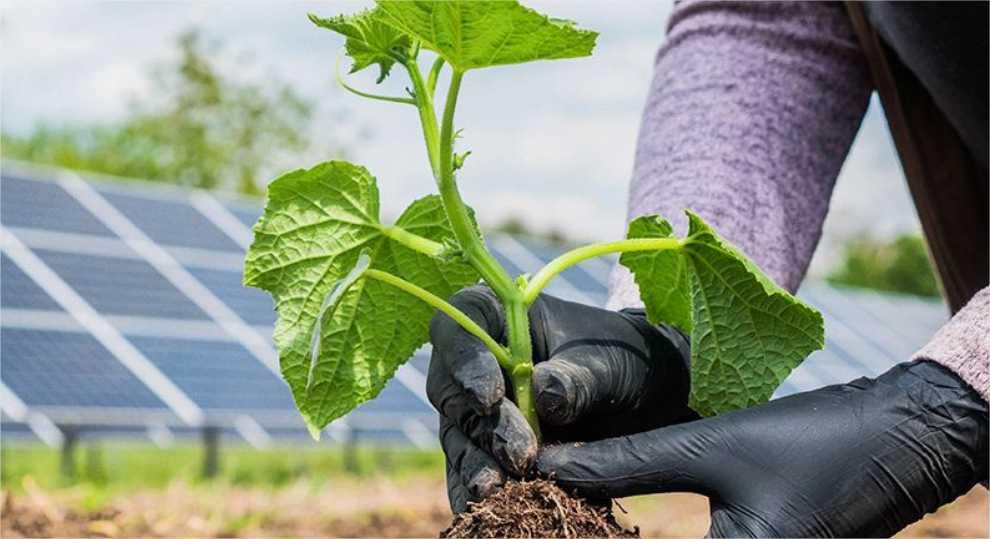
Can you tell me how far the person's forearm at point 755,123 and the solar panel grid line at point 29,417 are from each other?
343 centimetres

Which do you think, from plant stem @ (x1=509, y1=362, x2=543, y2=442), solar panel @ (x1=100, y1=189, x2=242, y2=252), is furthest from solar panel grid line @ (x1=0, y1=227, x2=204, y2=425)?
plant stem @ (x1=509, y1=362, x2=543, y2=442)

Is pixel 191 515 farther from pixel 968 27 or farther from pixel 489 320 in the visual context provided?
pixel 968 27

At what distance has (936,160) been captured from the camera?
8.56 feet

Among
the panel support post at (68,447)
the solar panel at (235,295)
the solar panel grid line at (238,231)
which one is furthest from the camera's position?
the solar panel grid line at (238,231)

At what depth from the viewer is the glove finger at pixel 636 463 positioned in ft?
4.53

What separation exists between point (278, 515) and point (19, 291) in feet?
11.9

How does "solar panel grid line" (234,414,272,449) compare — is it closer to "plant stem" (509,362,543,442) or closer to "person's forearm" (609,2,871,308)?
"person's forearm" (609,2,871,308)

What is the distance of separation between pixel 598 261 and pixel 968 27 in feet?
22.6

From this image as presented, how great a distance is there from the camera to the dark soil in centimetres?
135

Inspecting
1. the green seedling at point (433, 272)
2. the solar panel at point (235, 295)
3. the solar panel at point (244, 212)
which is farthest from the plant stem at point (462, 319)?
the solar panel at point (244, 212)

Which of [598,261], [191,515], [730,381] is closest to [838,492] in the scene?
[730,381]

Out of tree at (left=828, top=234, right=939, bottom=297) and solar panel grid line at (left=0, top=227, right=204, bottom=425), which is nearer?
solar panel grid line at (left=0, top=227, right=204, bottom=425)

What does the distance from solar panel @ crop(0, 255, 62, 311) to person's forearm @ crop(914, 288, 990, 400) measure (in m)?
5.17

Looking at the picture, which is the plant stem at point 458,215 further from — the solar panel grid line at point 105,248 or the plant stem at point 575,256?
the solar panel grid line at point 105,248
